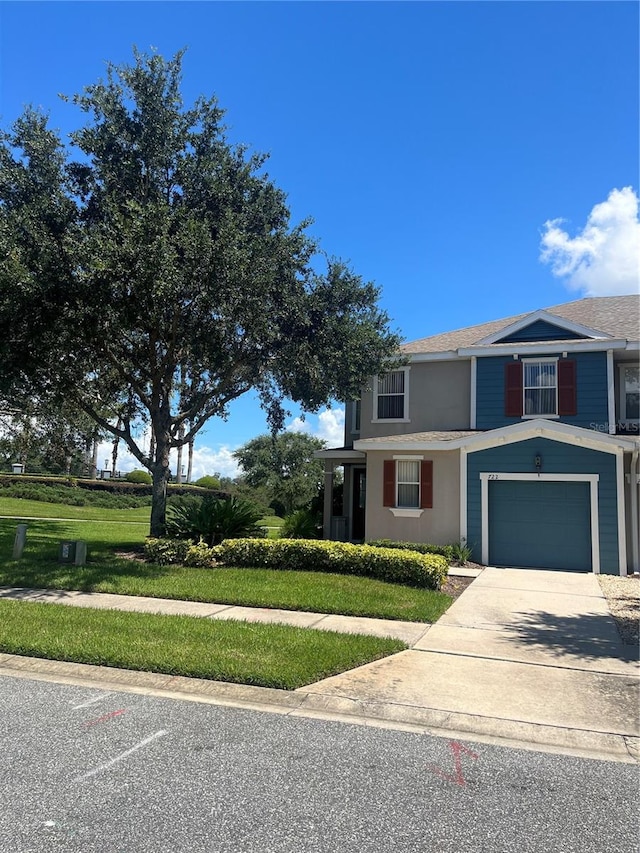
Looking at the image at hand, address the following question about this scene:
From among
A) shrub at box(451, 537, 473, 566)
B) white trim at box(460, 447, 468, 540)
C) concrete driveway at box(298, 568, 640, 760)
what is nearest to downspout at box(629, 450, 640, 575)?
shrub at box(451, 537, 473, 566)

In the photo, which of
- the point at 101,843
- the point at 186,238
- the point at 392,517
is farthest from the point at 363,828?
the point at 392,517

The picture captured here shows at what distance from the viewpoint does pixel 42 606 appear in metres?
8.87

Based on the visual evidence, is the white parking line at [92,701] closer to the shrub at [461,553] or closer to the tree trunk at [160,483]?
the tree trunk at [160,483]

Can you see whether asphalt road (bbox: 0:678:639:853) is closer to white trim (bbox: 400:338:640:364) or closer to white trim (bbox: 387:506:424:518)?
white trim (bbox: 387:506:424:518)

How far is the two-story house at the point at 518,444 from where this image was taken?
556 inches

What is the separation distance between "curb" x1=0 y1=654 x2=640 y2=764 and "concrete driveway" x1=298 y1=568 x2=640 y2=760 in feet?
0.04

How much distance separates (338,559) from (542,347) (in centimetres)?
846

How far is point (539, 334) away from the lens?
1673 cm

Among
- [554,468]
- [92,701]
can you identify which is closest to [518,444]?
[554,468]

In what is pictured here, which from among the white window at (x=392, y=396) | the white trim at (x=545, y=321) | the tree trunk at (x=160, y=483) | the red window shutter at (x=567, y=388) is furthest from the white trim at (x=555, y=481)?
the tree trunk at (x=160, y=483)

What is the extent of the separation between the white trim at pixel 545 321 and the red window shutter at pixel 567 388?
3.14 ft

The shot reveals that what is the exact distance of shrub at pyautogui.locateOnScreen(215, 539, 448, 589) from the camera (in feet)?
36.4

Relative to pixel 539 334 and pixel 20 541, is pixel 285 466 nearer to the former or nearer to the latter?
pixel 539 334

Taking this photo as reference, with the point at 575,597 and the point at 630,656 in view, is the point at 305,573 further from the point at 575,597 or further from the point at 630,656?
the point at 630,656
